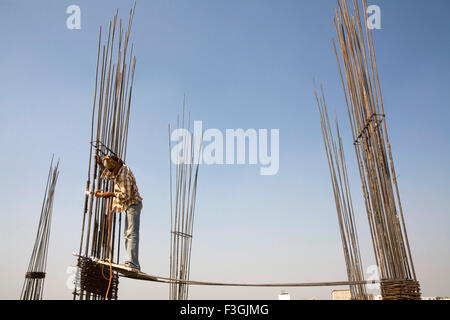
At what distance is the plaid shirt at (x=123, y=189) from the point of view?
3.59 metres

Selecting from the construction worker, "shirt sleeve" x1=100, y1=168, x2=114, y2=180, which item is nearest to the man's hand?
the construction worker

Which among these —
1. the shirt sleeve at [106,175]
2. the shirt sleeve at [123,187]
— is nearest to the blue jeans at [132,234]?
the shirt sleeve at [123,187]

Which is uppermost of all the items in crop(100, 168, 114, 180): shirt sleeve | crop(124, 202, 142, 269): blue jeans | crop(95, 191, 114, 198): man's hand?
crop(100, 168, 114, 180): shirt sleeve

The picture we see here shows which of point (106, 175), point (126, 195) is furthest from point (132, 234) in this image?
point (106, 175)

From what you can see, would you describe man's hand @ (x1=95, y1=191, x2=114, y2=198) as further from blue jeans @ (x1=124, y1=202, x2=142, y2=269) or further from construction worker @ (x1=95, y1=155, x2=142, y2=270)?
blue jeans @ (x1=124, y1=202, x2=142, y2=269)

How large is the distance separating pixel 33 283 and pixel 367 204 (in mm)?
5282

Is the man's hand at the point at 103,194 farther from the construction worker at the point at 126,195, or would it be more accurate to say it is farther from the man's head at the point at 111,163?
the man's head at the point at 111,163

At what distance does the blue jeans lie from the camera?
347 centimetres

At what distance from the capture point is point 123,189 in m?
3.58

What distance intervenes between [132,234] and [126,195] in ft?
1.24

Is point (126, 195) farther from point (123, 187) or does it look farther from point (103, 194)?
point (103, 194)

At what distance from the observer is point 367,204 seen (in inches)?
121
